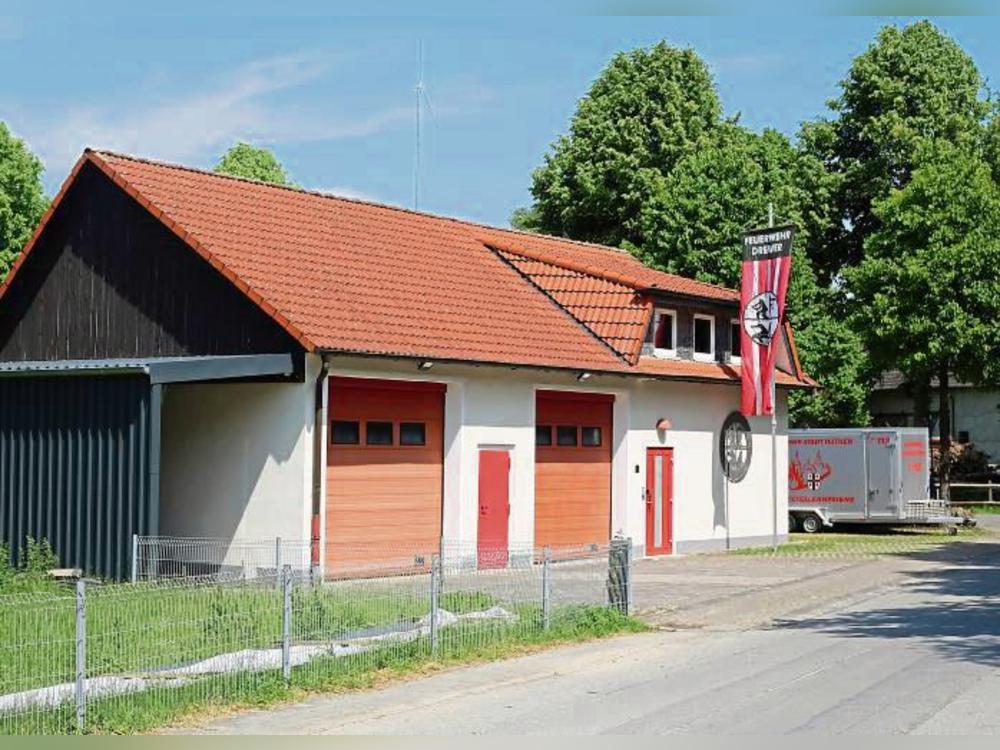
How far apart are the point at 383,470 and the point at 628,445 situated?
6.61 metres

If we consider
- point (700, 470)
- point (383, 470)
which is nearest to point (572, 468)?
point (700, 470)

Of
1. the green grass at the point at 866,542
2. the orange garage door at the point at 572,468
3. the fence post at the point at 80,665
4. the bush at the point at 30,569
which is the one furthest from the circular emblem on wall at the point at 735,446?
the fence post at the point at 80,665

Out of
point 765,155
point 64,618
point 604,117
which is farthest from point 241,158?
point 64,618

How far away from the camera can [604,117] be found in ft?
173

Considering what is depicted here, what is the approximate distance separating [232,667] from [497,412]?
43.7ft

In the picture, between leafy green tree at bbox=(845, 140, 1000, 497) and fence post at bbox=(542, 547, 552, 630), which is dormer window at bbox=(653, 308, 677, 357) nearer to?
fence post at bbox=(542, 547, 552, 630)

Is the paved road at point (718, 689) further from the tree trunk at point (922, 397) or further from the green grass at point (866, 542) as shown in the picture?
the tree trunk at point (922, 397)

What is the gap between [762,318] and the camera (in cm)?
2959

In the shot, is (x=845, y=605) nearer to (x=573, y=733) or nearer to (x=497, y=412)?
(x=497, y=412)

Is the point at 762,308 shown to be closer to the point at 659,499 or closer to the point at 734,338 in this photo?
the point at 734,338

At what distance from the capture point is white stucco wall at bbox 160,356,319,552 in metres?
21.7

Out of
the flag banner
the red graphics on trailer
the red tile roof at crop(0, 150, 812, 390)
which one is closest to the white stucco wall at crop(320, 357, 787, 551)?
the red tile roof at crop(0, 150, 812, 390)

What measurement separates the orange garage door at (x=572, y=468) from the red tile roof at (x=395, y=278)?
3.83 ft

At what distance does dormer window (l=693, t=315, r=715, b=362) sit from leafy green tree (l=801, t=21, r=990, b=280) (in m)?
23.4
